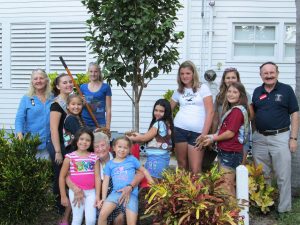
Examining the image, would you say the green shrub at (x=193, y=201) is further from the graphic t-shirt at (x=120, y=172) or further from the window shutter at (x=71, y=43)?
the window shutter at (x=71, y=43)

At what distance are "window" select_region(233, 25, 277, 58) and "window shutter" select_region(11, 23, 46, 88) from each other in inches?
201

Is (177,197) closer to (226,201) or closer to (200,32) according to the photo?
(226,201)

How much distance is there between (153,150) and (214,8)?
635 centimetres

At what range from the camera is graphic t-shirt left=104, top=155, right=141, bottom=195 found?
15.3ft

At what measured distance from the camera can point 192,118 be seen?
527 centimetres

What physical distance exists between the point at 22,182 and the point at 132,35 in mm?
2309

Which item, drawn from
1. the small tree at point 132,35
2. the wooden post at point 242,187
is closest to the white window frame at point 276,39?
the small tree at point 132,35

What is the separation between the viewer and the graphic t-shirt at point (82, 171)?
4762mm

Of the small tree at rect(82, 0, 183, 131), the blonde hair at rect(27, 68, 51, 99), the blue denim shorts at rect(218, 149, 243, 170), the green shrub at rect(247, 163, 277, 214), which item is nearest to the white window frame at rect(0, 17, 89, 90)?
the small tree at rect(82, 0, 183, 131)

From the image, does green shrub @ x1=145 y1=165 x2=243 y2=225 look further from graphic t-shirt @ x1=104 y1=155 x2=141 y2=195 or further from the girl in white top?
the girl in white top

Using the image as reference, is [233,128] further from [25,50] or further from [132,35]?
[25,50]

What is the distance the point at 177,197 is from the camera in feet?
13.8

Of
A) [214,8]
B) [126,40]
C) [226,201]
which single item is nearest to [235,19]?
[214,8]

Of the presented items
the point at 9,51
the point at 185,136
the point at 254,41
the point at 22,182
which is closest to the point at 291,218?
Answer: the point at 185,136
